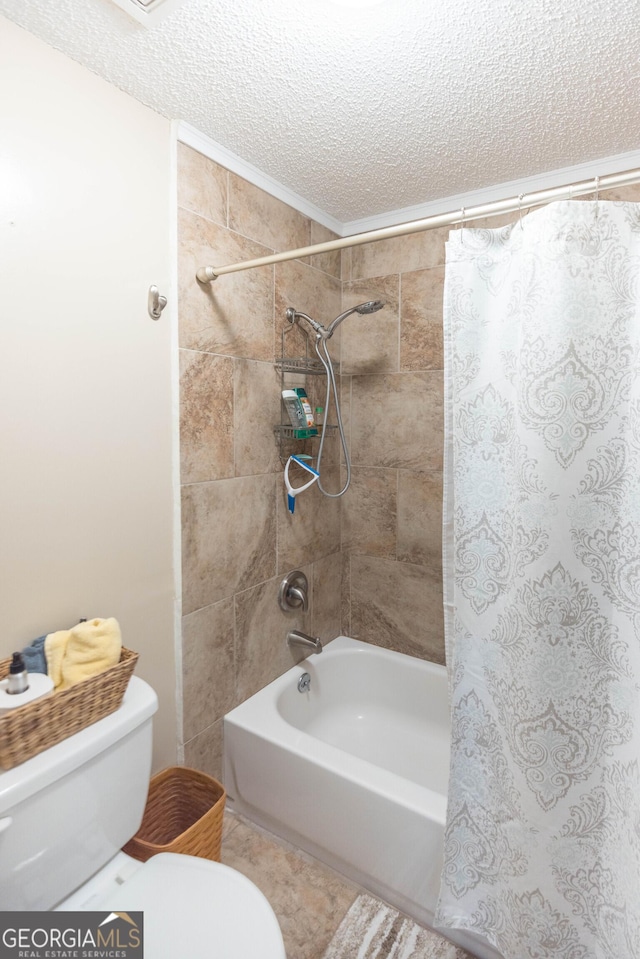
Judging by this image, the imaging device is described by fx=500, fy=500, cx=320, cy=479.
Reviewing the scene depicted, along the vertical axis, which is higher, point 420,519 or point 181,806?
point 420,519

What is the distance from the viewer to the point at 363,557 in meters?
2.39

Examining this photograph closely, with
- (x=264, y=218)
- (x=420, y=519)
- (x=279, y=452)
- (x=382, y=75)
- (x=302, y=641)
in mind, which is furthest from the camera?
(x=420, y=519)

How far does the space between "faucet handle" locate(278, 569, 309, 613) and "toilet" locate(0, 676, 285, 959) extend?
87 cm

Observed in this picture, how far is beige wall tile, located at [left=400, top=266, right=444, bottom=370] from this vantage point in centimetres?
208

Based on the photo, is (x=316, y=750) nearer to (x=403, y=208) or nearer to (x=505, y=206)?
(x=505, y=206)

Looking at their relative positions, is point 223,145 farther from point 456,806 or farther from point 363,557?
point 456,806

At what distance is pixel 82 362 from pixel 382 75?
3.47 ft

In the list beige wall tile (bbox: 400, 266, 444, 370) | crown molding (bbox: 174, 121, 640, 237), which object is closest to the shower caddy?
beige wall tile (bbox: 400, 266, 444, 370)

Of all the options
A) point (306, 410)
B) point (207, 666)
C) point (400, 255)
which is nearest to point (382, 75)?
point (400, 255)

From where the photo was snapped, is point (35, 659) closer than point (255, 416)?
Yes

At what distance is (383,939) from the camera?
4.56 ft

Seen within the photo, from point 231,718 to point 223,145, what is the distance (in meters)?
1.92

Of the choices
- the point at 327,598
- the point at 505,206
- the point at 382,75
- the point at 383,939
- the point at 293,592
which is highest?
the point at 382,75

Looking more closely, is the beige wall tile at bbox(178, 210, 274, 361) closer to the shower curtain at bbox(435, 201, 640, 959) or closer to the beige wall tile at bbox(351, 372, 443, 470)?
the beige wall tile at bbox(351, 372, 443, 470)
